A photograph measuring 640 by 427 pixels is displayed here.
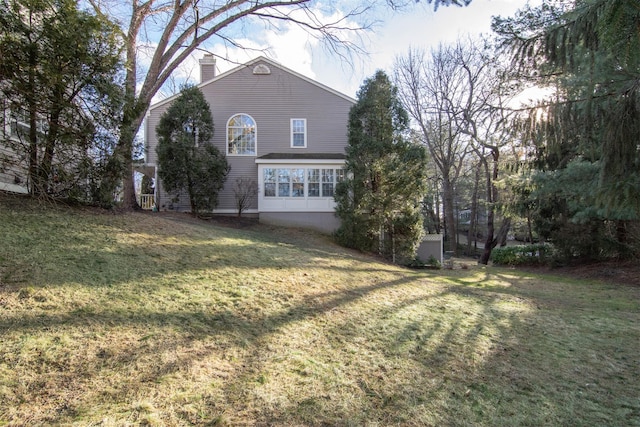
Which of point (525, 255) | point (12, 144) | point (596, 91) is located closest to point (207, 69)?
point (12, 144)

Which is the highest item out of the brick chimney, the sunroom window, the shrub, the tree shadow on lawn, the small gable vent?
the brick chimney

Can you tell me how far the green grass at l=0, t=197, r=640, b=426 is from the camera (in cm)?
236

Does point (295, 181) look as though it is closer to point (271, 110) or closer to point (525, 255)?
point (271, 110)

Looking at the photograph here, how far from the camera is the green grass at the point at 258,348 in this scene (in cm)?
236

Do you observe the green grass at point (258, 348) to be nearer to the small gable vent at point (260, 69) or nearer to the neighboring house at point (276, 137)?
the neighboring house at point (276, 137)

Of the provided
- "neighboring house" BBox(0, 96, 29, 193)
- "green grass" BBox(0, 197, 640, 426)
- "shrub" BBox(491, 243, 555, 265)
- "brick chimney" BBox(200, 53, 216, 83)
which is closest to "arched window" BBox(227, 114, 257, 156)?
"brick chimney" BBox(200, 53, 216, 83)

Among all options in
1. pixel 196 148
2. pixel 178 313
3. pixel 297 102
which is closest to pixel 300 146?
pixel 297 102

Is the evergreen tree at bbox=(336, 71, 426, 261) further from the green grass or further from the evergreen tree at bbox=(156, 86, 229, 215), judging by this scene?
the green grass

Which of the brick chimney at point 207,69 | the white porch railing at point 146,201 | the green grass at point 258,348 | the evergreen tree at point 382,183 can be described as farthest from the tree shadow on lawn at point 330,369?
the brick chimney at point 207,69

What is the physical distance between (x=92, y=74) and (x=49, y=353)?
4942 mm

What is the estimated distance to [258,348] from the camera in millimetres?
3160

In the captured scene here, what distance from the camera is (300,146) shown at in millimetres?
16391

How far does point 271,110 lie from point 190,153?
467 centimetres

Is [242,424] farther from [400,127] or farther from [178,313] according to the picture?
[400,127]
